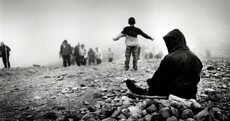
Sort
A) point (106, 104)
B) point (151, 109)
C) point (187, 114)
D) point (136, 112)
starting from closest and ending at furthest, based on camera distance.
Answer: point (187, 114) → point (151, 109) → point (136, 112) → point (106, 104)

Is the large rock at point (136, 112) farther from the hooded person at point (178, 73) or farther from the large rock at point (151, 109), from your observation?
the hooded person at point (178, 73)

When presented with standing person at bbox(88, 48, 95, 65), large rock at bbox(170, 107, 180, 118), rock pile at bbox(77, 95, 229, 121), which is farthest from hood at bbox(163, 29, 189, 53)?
standing person at bbox(88, 48, 95, 65)

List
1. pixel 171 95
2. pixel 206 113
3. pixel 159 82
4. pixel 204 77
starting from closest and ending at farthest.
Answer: pixel 206 113, pixel 171 95, pixel 159 82, pixel 204 77

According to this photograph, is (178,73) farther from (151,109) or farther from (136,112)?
(136,112)

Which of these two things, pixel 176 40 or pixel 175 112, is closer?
pixel 175 112

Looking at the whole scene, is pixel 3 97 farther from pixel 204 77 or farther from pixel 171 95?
pixel 204 77

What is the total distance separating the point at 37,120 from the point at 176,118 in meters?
2.68

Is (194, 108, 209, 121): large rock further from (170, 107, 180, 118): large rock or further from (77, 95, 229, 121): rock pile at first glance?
(170, 107, 180, 118): large rock

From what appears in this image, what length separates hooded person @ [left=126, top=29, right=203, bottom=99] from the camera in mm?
3311

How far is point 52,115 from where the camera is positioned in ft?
12.8

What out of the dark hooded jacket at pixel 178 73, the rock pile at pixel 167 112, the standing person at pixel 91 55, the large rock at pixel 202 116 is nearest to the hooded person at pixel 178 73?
the dark hooded jacket at pixel 178 73

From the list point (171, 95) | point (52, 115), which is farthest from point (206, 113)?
point (52, 115)

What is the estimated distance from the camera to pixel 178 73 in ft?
11.0

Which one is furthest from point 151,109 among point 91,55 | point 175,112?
point 91,55
